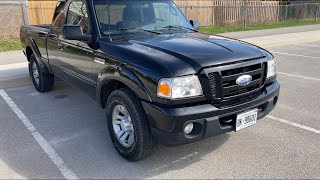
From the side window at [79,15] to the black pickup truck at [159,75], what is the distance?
0.01 meters

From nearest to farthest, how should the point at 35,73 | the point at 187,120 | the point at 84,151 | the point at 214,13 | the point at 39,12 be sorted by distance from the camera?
the point at 187,120, the point at 84,151, the point at 35,73, the point at 39,12, the point at 214,13

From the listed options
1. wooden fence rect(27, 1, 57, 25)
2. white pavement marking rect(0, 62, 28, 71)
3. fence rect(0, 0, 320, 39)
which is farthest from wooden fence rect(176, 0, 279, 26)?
white pavement marking rect(0, 62, 28, 71)

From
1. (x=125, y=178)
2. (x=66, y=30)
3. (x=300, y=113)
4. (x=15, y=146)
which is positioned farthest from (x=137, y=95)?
(x=300, y=113)

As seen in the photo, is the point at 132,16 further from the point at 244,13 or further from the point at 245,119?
the point at 244,13

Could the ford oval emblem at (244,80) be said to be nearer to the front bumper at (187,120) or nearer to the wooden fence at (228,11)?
the front bumper at (187,120)

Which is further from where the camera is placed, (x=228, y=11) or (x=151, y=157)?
(x=228, y=11)

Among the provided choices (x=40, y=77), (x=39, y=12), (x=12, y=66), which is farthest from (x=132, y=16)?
(x=39, y=12)

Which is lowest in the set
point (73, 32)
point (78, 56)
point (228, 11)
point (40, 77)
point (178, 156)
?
point (178, 156)

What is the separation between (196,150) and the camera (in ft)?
12.3

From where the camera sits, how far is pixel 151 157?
11.7ft

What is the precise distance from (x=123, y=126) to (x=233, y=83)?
4.31ft

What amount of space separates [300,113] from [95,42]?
3366 mm

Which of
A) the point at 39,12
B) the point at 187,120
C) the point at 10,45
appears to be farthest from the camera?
the point at 39,12

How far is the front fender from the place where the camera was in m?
3.08
